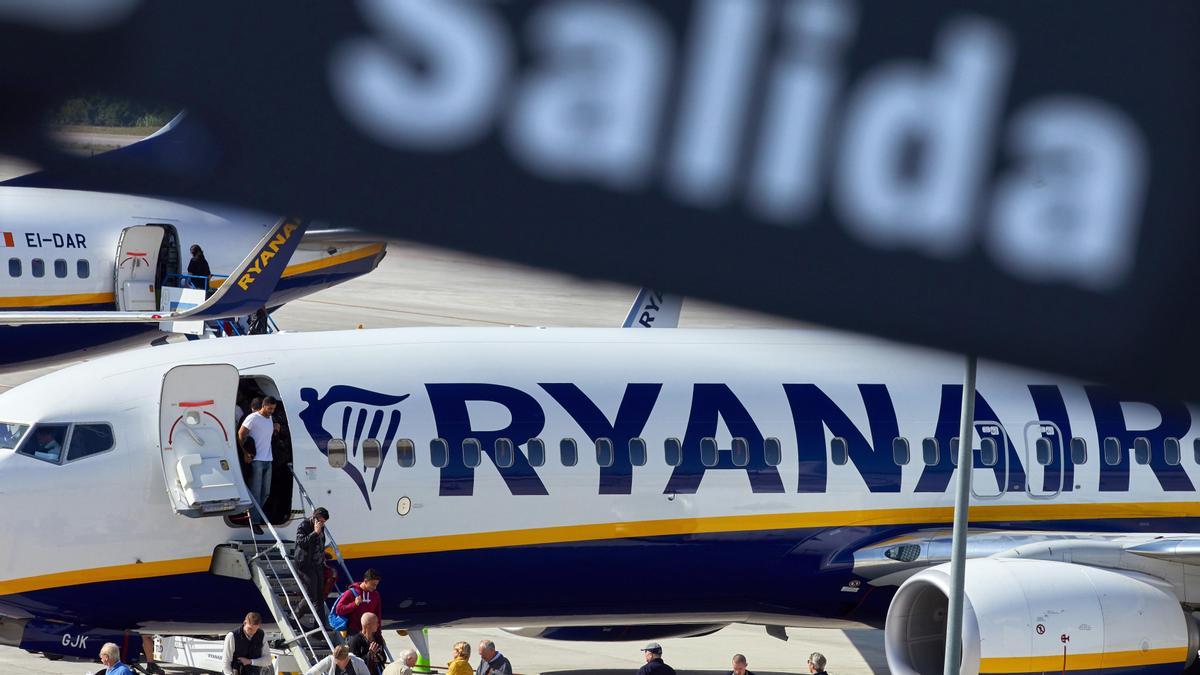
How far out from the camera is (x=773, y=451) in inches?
723

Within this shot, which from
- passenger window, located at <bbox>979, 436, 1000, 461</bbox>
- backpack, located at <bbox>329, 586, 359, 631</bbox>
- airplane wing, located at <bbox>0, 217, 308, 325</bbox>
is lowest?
backpack, located at <bbox>329, 586, 359, 631</bbox>

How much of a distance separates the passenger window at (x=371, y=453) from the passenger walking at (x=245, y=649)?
1902mm

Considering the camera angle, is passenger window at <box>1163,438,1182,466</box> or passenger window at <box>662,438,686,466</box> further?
passenger window at <box>1163,438,1182,466</box>

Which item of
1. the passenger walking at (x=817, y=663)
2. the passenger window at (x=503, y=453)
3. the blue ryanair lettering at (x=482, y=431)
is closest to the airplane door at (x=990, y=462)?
the passenger walking at (x=817, y=663)

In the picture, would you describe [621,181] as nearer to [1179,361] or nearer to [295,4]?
[295,4]

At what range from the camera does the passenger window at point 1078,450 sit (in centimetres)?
1955

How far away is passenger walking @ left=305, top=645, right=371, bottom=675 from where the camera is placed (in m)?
15.0

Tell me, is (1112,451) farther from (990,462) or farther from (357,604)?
(357,604)

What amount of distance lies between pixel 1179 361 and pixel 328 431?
1425cm

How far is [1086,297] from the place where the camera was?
3.03 m

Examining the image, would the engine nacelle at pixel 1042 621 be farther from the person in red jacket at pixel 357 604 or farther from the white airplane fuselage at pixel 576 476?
the person in red jacket at pixel 357 604

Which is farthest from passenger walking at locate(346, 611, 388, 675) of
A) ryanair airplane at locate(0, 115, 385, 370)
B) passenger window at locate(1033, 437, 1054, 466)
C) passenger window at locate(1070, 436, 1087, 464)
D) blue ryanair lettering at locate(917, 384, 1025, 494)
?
ryanair airplane at locate(0, 115, 385, 370)

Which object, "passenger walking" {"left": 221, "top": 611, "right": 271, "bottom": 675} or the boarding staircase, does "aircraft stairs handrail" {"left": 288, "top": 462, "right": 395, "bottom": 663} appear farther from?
"passenger walking" {"left": 221, "top": 611, "right": 271, "bottom": 675}

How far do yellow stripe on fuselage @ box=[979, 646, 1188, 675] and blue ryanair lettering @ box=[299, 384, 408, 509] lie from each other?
6.24 meters
